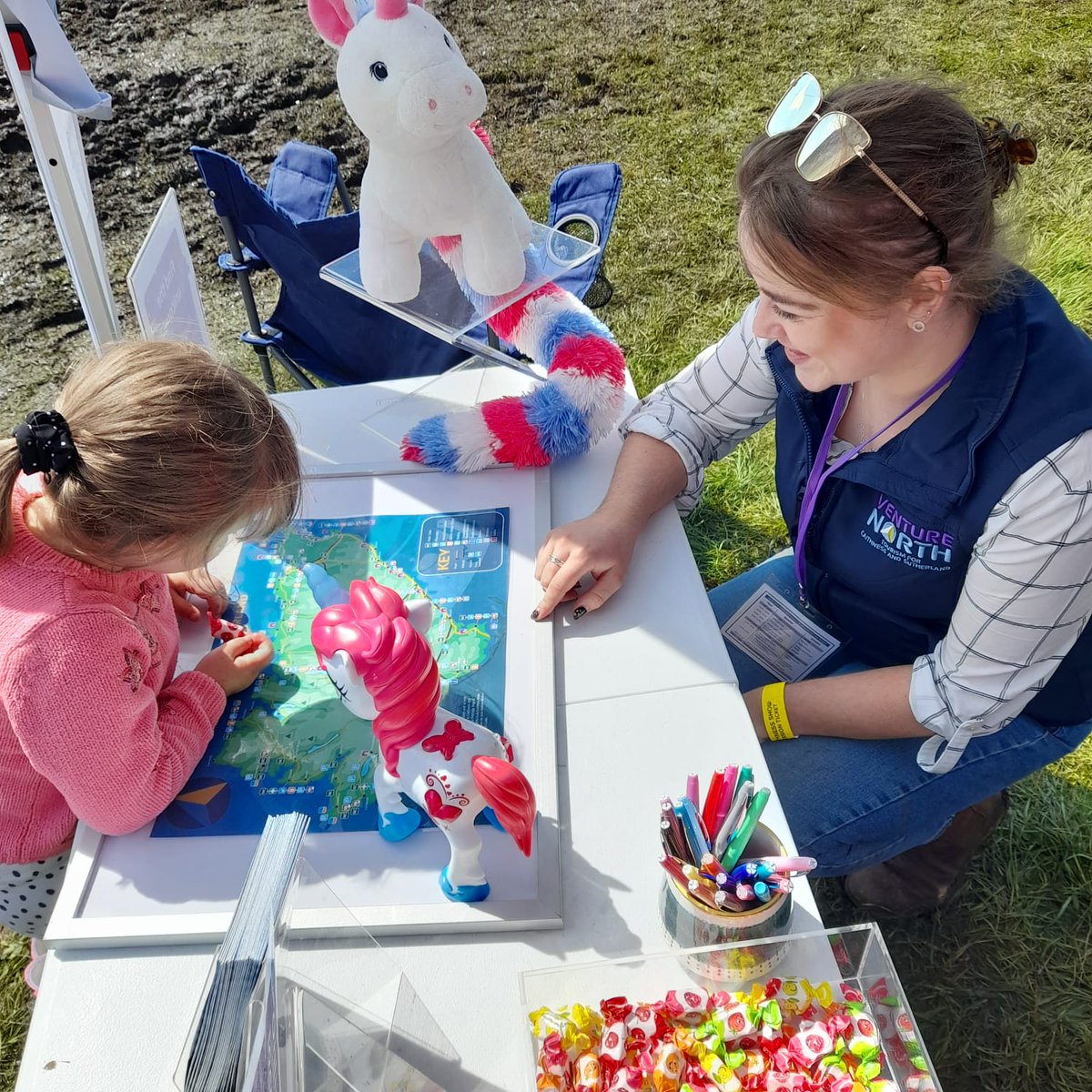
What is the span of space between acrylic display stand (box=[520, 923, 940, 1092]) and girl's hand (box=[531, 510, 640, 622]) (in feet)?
1.46

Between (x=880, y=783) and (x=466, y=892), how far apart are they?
0.60 metres

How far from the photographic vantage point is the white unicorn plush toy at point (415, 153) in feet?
3.76

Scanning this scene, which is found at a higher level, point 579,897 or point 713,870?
point 713,870

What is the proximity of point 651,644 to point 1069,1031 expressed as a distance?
0.90 metres

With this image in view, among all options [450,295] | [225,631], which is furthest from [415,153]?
[225,631]

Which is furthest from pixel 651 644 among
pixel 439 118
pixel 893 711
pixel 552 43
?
pixel 552 43

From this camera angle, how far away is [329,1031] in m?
0.73

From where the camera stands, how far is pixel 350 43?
1.17 m

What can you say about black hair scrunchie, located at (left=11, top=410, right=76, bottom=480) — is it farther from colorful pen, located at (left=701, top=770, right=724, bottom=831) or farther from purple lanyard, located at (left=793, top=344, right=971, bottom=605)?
purple lanyard, located at (left=793, top=344, right=971, bottom=605)

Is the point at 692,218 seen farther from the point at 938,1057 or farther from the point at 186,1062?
the point at 186,1062

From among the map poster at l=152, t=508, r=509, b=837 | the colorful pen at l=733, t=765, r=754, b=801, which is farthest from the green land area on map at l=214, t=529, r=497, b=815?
the colorful pen at l=733, t=765, r=754, b=801

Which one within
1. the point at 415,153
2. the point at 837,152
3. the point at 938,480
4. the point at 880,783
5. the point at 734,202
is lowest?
the point at 734,202

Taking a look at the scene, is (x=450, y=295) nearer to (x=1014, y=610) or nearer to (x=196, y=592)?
(x=196, y=592)

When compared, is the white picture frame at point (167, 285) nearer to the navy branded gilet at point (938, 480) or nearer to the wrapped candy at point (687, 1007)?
the navy branded gilet at point (938, 480)
